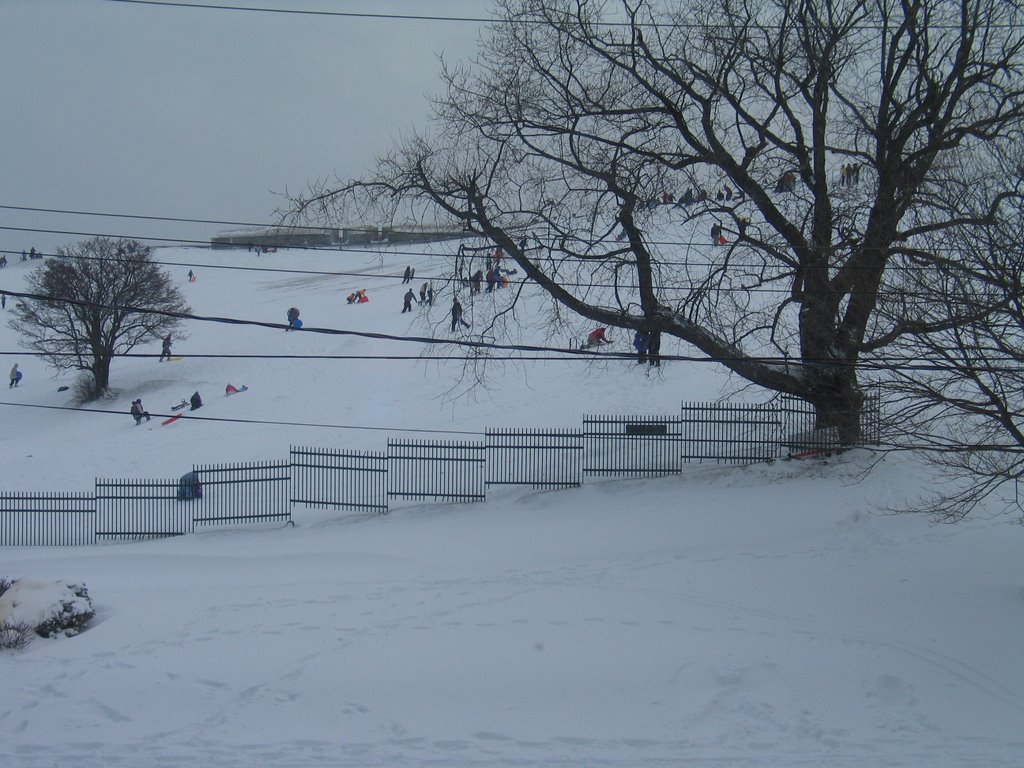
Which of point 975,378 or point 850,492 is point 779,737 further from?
point 850,492

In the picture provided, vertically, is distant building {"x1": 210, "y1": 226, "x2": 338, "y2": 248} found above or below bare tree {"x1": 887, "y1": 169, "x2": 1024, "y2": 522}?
above

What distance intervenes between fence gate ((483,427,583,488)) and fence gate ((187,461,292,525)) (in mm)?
4577

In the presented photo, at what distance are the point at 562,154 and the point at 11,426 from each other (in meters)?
26.5

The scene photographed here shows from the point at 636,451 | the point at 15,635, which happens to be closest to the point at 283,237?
the point at 636,451

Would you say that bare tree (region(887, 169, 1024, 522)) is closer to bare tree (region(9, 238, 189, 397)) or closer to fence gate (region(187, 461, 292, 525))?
fence gate (region(187, 461, 292, 525))

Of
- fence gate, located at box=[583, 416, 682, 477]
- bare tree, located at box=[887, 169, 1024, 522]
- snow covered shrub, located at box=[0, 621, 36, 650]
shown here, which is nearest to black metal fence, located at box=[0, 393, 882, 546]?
fence gate, located at box=[583, 416, 682, 477]

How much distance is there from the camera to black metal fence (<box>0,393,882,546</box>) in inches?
742

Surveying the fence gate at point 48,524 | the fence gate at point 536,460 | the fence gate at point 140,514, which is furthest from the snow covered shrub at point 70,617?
the fence gate at point 536,460

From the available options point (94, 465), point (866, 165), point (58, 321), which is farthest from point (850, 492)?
point (58, 321)

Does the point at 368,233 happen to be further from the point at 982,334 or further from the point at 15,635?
the point at 982,334

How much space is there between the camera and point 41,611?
12.5 m

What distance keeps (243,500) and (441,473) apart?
180 inches

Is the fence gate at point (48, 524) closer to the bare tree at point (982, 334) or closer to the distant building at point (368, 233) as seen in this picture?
the distant building at point (368, 233)

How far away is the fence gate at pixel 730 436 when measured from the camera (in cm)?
1888
